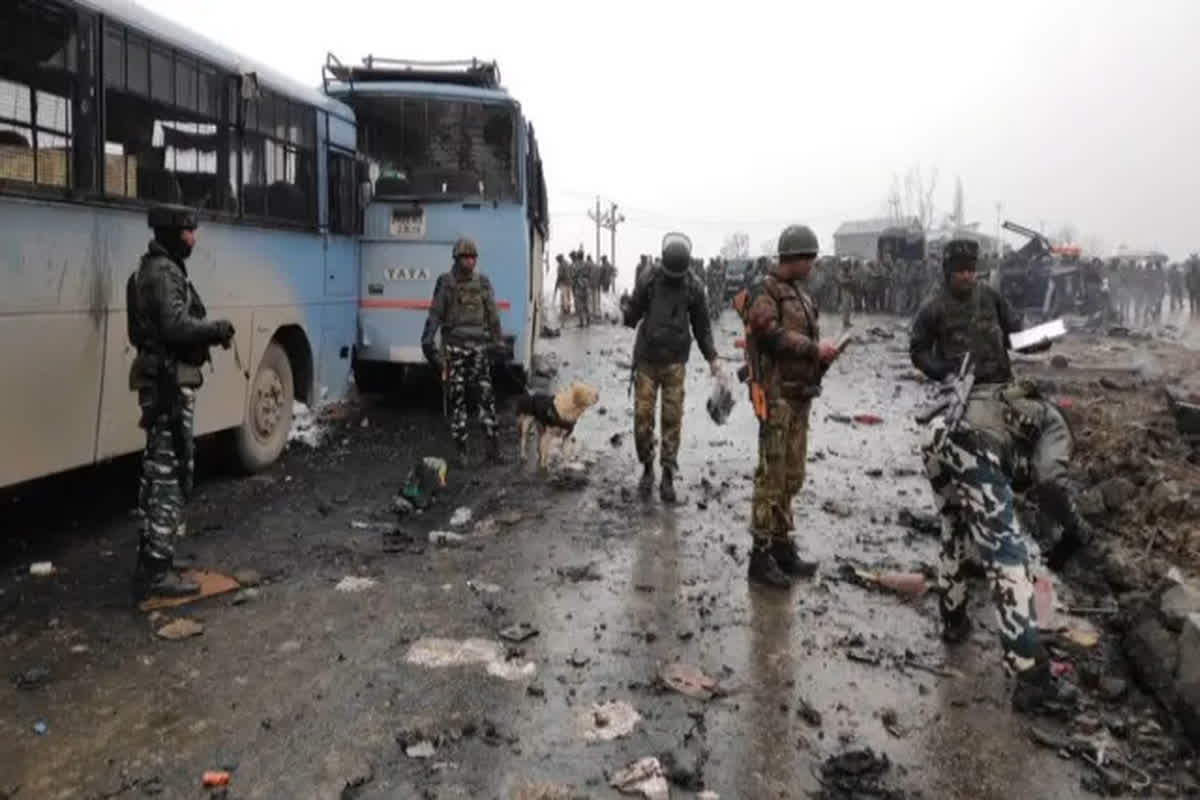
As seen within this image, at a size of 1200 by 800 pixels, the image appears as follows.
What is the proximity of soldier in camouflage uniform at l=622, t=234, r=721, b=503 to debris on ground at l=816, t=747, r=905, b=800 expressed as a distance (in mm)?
3502

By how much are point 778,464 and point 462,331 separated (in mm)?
3350

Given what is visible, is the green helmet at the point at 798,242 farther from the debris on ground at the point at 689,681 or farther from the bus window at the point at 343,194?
the bus window at the point at 343,194

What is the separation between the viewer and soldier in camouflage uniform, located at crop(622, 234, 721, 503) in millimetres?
6512

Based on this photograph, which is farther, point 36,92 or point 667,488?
point 667,488

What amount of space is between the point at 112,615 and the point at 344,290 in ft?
15.3

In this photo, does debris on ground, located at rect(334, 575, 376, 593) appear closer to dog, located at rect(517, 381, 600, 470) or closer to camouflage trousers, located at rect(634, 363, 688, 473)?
camouflage trousers, located at rect(634, 363, 688, 473)

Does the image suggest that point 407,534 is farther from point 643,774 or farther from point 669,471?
point 643,774

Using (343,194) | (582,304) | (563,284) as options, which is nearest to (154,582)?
(343,194)

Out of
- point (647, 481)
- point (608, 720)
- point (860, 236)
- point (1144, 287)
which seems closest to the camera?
point (608, 720)

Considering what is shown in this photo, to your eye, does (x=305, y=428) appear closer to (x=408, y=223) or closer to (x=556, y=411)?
(x=408, y=223)

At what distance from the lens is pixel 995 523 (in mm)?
3721

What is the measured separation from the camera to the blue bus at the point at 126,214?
4.39 metres

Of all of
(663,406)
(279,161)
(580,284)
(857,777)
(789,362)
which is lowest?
(857,777)

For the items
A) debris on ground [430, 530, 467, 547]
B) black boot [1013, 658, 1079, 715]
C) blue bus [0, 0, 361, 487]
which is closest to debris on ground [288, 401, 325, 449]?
blue bus [0, 0, 361, 487]
